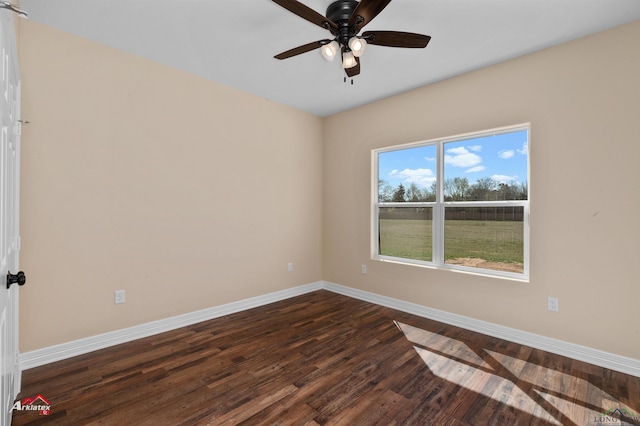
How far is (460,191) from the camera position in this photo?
3.50m

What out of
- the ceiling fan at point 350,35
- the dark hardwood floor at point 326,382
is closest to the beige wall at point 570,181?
the dark hardwood floor at point 326,382

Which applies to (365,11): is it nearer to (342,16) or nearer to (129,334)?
(342,16)

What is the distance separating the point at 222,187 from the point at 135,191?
932 mm

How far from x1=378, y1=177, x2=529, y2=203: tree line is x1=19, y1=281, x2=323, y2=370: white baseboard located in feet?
6.92

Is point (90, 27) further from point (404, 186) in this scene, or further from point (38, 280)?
point (404, 186)

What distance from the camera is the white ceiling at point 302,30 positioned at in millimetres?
2229

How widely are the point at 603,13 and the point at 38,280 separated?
489 cm

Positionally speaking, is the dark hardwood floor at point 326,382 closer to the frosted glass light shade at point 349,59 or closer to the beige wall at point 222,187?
the beige wall at point 222,187

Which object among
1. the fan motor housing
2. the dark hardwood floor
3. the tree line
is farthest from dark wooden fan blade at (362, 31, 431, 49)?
the dark hardwood floor

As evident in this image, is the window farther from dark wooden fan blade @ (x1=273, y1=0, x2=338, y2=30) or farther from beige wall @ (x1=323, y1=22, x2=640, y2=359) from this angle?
dark wooden fan blade @ (x1=273, y1=0, x2=338, y2=30)

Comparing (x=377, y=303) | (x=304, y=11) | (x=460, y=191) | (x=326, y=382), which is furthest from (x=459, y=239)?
(x=304, y=11)

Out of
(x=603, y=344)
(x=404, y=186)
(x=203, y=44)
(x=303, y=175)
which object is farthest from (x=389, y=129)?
(x=603, y=344)

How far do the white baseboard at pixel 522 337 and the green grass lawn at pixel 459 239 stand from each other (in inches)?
24.4

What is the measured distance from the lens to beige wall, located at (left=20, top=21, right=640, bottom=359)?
8.05 feet
